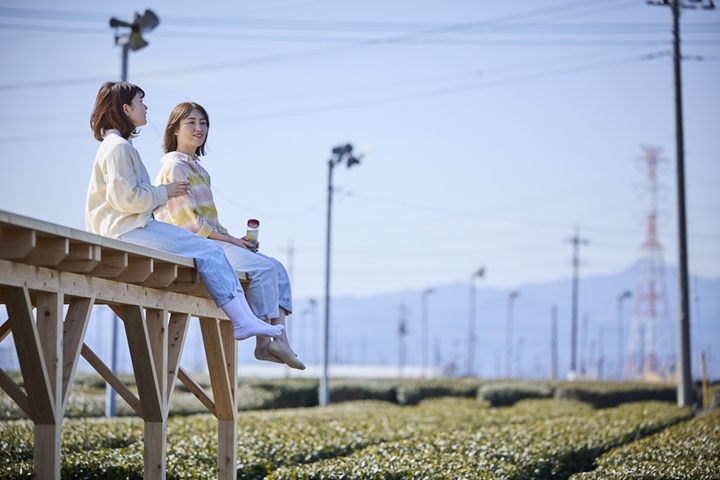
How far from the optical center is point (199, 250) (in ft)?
22.2

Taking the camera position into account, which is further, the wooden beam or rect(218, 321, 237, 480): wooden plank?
rect(218, 321, 237, 480): wooden plank

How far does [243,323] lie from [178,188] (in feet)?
3.77

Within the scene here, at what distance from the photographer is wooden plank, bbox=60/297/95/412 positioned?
5.98m

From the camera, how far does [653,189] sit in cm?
6650

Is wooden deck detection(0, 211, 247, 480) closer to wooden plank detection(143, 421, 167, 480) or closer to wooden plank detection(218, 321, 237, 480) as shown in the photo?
wooden plank detection(143, 421, 167, 480)

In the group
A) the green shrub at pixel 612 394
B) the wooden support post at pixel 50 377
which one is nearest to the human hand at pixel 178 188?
the wooden support post at pixel 50 377

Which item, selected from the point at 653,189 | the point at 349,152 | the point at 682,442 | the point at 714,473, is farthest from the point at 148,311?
the point at 653,189

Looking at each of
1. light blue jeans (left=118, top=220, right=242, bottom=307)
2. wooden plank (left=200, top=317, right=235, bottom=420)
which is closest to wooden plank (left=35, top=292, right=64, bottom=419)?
light blue jeans (left=118, top=220, right=242, bottom=307)

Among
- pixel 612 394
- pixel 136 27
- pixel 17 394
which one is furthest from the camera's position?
pixel 612 394

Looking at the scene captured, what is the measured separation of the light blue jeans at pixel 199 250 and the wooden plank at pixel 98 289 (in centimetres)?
38

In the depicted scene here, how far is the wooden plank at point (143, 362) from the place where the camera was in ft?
22.2

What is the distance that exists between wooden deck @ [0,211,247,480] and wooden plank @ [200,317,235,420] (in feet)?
0.07

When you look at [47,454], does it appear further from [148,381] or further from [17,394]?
[148,381]

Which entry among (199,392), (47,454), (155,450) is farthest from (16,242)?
(199,392)
